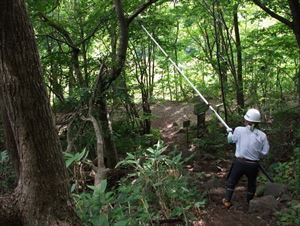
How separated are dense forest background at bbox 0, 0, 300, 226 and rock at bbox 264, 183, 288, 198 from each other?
2.5 inches

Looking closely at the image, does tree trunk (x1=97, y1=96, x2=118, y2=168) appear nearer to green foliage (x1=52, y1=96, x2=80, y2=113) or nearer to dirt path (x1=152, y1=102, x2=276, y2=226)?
green foliage (x1=52, y1=96, x2=80, y2=113)

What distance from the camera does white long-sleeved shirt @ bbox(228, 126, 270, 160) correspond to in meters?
5.62

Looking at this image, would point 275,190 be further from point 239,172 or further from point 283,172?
point 283,172

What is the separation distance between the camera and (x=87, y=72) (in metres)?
8.84

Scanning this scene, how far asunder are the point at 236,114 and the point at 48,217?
7526mm

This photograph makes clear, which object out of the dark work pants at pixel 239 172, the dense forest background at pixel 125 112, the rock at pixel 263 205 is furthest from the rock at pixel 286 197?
the dark work pants at pixel 239 172

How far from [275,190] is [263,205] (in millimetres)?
568

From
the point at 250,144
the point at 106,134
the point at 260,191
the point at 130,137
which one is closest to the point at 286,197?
the point at 260,191

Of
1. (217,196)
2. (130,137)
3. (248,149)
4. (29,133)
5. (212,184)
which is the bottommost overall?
(217,196)

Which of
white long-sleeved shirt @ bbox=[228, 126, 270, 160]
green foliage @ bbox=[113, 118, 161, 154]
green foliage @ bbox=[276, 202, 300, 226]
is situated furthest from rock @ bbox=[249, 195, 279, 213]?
green foliage @ bbox=[113, 118, 161, 154]

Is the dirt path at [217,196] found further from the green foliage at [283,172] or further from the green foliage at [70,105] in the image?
the green foliage at [70,105]

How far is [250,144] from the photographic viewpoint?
562 cm

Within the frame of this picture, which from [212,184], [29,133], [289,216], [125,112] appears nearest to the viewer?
[29,133]

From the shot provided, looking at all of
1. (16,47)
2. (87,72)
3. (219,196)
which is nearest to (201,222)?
(219,196)
